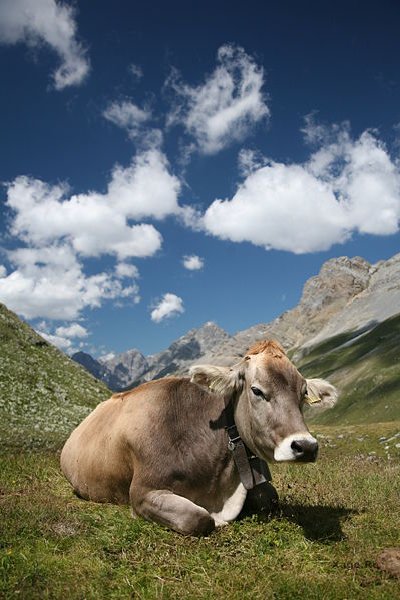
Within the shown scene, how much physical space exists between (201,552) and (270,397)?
2.58 m

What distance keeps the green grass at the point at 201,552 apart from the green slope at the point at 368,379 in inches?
3132

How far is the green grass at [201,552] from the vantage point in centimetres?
620

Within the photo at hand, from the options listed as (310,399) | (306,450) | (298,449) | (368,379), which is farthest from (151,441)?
(368,379)

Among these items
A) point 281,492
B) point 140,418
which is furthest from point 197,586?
point 281,492

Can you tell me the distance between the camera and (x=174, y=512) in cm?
838

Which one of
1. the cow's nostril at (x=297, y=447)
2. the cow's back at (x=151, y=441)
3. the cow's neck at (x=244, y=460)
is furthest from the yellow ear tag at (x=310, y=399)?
the cow's back at (x=151, y=441)

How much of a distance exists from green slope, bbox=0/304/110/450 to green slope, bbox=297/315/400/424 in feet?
193

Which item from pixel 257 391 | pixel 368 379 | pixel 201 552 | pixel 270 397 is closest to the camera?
pixel 201 552

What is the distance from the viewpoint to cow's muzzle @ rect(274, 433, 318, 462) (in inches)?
288

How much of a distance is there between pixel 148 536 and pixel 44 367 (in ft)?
96.7

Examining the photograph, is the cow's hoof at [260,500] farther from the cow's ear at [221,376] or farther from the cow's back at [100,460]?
the cow's back at [100,460]

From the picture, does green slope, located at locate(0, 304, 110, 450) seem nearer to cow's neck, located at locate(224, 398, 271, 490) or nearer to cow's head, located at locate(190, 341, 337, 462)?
cow's neck, located at locate(224, 398, 271, 490)

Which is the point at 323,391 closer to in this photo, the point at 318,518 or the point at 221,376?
the point at 221,376

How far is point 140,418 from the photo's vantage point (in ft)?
33.1
